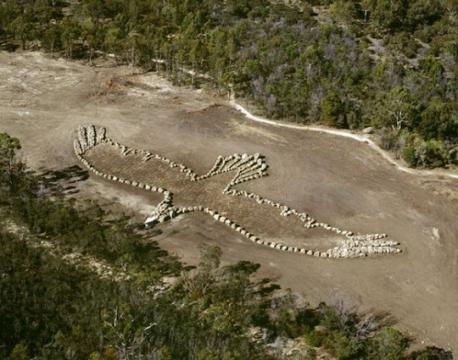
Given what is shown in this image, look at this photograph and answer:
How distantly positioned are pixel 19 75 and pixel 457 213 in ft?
166

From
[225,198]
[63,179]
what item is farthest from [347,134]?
[63,179]

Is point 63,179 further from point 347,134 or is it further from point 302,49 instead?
point 302,49

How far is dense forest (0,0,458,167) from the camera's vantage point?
190 ft

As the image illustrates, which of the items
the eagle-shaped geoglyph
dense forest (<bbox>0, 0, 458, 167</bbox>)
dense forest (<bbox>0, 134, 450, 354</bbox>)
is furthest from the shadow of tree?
dense forest (<bbox>0, 0, 458, 167</bbox>)

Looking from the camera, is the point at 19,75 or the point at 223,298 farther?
the point at 19,75

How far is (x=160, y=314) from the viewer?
32.6 meters

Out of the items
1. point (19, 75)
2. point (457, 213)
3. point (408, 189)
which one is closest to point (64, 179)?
point (19, 75)

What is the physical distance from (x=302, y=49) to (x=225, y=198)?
1332 inches

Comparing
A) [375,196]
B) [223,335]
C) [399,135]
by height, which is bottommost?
[223,335]

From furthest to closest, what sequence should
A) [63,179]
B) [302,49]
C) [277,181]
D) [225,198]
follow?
[302,49], [277,181], [63,179], [225,198]

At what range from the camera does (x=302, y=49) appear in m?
72.9

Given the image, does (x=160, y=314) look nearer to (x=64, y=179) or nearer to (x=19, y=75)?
(x=64, y=179)

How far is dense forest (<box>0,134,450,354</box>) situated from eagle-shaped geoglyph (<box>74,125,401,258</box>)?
456cm

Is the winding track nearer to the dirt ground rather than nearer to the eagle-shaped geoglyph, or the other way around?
the dirt ground
